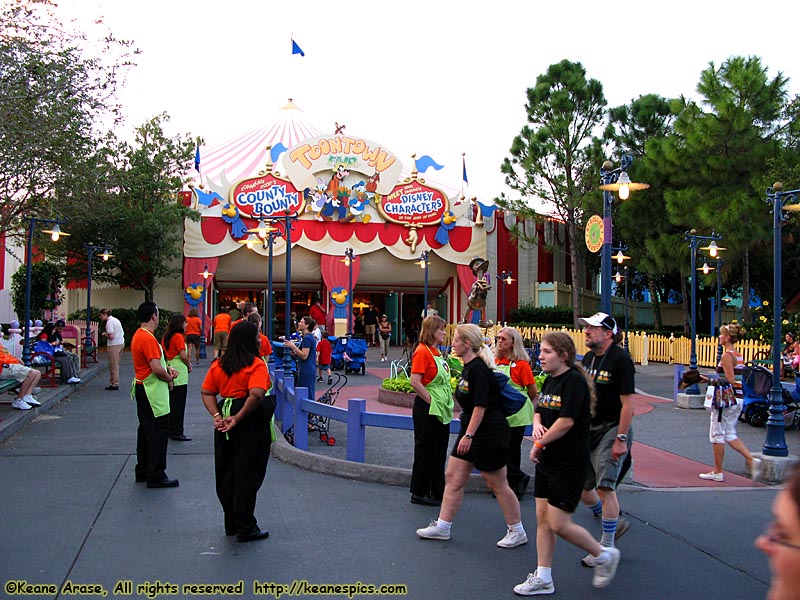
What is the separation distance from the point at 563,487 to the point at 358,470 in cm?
331

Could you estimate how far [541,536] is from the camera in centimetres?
425

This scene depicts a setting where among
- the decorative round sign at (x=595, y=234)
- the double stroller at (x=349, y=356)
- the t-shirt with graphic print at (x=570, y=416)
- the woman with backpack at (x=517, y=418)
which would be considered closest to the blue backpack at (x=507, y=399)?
the t-shirt with graphic print at (x=570, y=416)

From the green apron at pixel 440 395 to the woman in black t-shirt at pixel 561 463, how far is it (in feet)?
5.81

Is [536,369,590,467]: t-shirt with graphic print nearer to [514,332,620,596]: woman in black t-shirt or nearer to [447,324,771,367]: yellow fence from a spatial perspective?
[514,332,620,596]: woman in black t-shirt

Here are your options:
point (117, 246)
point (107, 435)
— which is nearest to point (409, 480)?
point (107, 435)

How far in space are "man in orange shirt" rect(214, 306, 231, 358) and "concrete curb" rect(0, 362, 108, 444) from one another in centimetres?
284

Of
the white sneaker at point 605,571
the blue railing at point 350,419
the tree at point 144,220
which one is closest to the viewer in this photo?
the white sneaker at point 605,571

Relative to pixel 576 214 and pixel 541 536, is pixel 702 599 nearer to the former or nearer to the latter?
pixel 541 536

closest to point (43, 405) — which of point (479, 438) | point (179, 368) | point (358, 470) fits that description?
point (179, 368)

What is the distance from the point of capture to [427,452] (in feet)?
20.4

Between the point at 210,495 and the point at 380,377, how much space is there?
12.4 meters

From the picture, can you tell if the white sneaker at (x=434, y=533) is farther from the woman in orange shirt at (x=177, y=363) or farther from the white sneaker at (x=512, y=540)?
the woman in orange shirt at (x=177, y=363)

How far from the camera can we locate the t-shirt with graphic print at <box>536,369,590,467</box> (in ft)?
13.9

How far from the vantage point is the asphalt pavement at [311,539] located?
4398 millimetres
